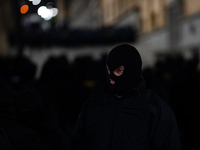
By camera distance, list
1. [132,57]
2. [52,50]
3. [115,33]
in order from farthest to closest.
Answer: [115,33], [52,50], [132,57]

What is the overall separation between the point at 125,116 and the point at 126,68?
33cm

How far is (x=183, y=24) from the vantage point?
17359 millimetres

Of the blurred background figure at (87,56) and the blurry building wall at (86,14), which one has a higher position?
the blurry building wall at (86,14)

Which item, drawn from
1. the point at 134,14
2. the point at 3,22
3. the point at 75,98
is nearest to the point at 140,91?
the point at 75,98

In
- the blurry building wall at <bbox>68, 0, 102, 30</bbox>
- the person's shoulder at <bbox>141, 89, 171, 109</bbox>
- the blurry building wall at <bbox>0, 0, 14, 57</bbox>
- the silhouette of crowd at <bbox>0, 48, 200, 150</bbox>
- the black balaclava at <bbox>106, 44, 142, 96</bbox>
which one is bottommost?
the silhouette of crowd at <bbox>0, 48, 200, 150</bbox>

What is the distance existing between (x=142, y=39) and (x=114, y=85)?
22.3 meters

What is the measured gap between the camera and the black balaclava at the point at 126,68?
1992 millimetres

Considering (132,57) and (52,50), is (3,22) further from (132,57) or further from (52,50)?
(132,57)

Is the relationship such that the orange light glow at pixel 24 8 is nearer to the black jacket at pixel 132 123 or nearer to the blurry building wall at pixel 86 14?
the black jacket at pixel 132 123

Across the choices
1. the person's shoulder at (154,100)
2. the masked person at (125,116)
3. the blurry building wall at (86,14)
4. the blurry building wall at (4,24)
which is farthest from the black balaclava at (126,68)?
the blurry building wall at (86,14)

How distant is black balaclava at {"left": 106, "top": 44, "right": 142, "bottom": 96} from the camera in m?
1.99

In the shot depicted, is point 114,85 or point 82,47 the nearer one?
point 114,85

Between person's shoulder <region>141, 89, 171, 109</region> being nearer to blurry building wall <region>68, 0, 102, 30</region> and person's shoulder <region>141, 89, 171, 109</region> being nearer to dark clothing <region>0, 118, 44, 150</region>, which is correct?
dark clothing <region>0, 118, 44, 150</region>

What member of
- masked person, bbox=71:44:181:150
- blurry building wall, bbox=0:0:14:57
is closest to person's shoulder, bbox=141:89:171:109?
masked person, bbox=71:44:181:150
